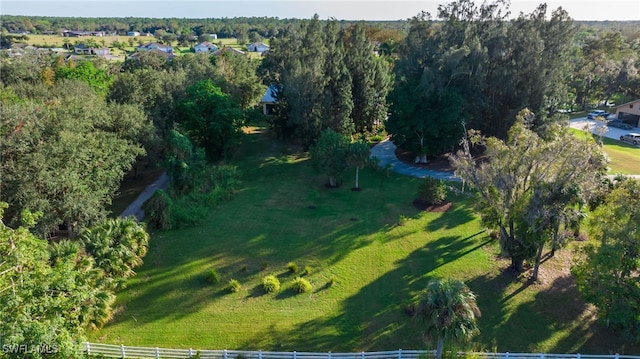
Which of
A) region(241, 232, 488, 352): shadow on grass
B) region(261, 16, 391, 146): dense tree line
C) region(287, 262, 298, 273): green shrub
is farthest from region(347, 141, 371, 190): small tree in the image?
region(287, 262, 298, 273): green shrub

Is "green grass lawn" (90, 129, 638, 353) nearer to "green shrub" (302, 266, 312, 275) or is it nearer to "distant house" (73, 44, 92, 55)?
"green shrub" (302, 266, 312, 275)

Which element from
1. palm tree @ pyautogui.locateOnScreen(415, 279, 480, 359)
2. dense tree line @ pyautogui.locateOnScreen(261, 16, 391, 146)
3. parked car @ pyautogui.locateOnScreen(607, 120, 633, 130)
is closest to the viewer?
palm tree @ pyautogui.locateOnScreen(415, 279, 480, 359)

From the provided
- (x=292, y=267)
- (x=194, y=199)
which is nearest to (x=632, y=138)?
(x=292, y=267)

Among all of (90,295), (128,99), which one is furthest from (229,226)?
(128,99)

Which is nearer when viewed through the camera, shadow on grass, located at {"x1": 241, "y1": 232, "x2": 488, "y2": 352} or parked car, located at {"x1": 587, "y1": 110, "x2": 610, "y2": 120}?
shadow on grass, located at {"x1": 241, "y1": 232, "x2": 488, "y2": 352}

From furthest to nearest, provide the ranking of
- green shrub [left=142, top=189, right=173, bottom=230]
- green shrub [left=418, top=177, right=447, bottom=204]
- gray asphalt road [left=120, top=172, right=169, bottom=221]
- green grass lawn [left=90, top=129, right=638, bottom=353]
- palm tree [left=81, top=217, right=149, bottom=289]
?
gray asphalt road [left=120, top=172, right=169, bottom=221]
green shrub [left=418, top=177, right=447, bottom=204]
green shrub [left=142, top=189, right=173, bottom=230]
palm tree [left=81, top=217, right=149, bottom=289]
green grass lawn [left=90, top=129, right=638, bottom=353]

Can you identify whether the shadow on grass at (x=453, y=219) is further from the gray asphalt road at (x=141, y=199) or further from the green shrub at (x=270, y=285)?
the gray asphalt road at (x=141, y=199)
